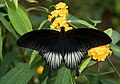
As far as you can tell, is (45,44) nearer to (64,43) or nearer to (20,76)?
(64,43)

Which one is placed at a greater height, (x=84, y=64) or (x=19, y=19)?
(x=19, y=19)

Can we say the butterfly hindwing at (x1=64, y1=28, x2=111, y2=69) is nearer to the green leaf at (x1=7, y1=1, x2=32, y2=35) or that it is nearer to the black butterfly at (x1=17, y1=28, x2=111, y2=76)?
the black butterfly at (x1=17, y1=28, x2=111, y2=76)

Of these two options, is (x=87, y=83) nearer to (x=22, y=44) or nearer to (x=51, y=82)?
(x=51, y=82)

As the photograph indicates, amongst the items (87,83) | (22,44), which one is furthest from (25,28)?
(87,83)

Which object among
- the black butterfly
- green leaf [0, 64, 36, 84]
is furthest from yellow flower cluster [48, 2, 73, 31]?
green leaf [0, 64, 36, 84]

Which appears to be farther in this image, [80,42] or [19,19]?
[19,19]

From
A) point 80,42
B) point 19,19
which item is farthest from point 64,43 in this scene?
point 19,19

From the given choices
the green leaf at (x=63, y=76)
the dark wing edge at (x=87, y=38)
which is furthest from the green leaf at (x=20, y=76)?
the dark wing edge at (x=87, y=38)
